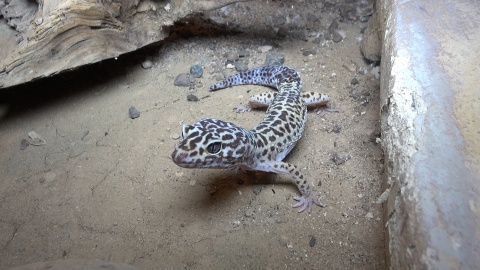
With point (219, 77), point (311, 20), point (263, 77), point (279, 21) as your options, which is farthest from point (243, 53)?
point (311, 20)

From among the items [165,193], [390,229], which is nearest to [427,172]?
[390,229]

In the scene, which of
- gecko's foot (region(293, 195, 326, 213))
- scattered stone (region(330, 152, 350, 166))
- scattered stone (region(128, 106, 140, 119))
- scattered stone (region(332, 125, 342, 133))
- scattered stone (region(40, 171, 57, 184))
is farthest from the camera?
scattered stone (region(128, 106, 140, 119))

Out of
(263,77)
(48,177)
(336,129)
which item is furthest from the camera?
(263,77)

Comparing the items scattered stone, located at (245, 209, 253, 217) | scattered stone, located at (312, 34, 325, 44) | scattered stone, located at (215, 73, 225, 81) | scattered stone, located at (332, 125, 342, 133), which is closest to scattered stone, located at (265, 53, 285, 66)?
scattered stone, located at (312, 34, 325, 44)

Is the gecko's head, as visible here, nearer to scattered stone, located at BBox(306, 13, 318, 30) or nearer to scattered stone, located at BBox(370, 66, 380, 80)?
scattered stone, located at BBox(370, 66, 380, 80)

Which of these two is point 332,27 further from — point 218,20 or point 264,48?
point 218,20

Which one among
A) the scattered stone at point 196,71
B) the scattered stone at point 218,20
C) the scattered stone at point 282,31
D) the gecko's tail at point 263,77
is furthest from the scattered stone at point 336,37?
the scattered stone at point 196,71
